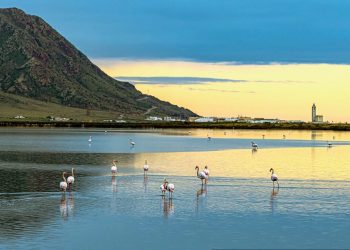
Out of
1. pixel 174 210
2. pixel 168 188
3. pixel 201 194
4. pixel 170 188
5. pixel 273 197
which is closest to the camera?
pixel 174 210

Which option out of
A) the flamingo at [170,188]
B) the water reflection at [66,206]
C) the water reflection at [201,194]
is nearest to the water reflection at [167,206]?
the flamingo at [170,188]

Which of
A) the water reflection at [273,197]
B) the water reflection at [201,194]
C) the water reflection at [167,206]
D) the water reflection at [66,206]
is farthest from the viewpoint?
the water reflection at [201,194]

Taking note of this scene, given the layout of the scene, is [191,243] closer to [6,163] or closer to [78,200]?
[78,200]

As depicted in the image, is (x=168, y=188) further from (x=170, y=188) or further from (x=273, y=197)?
(x=273, y=197)

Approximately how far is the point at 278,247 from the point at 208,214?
27.6 feet

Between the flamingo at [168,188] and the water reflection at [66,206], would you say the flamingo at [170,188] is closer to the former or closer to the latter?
the flamingo at [168,188]

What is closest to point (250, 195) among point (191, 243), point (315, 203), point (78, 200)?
point (315, 203)

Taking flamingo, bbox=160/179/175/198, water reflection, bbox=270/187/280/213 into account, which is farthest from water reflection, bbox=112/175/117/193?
water reflection, bbox=270/187/280/213

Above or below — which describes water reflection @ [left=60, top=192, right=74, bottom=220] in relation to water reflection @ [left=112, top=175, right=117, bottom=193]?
below

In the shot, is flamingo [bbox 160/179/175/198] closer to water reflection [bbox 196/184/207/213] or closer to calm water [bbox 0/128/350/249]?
calm water [bbox 0/128/350/249]

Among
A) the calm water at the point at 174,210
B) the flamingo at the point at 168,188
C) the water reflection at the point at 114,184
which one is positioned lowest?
the calm water at the point at 174,210

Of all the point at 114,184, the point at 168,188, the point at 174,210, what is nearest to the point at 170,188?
the point at 168,188

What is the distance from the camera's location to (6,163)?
7031cm

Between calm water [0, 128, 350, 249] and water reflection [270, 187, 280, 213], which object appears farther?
water reflection [270, 187, 280, 213]
